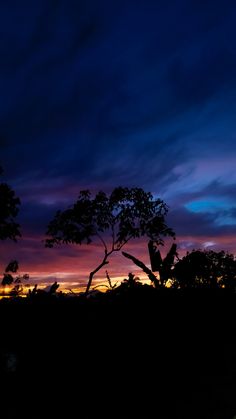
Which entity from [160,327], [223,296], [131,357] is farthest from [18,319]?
[223,296]

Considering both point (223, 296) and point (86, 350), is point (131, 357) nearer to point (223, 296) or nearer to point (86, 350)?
point (86, 350)

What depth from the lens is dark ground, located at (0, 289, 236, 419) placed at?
580 centimetres

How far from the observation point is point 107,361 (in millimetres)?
6574

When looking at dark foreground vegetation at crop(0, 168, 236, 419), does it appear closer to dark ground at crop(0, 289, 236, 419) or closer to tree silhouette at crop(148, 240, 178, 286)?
dark ground at crop(0, 289, 236, 419)

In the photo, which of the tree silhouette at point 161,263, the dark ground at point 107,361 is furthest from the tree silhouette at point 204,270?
the dark ground at point 107,361

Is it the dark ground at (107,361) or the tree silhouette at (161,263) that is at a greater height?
the tree silhouette at (161,263)

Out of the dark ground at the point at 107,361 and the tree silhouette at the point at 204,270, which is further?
the tree silhouette at the point at 204,270

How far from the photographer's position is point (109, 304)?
7.11 m

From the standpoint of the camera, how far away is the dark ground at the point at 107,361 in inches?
228

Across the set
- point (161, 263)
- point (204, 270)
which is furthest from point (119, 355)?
point (204, 270)

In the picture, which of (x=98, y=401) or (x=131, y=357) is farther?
(x=131, y=357)

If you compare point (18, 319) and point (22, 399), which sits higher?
point (18, 319)

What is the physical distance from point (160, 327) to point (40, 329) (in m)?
2.89

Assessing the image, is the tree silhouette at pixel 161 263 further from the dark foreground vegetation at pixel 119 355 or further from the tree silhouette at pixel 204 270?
the dark foreground vegetation at pixel 119 355
